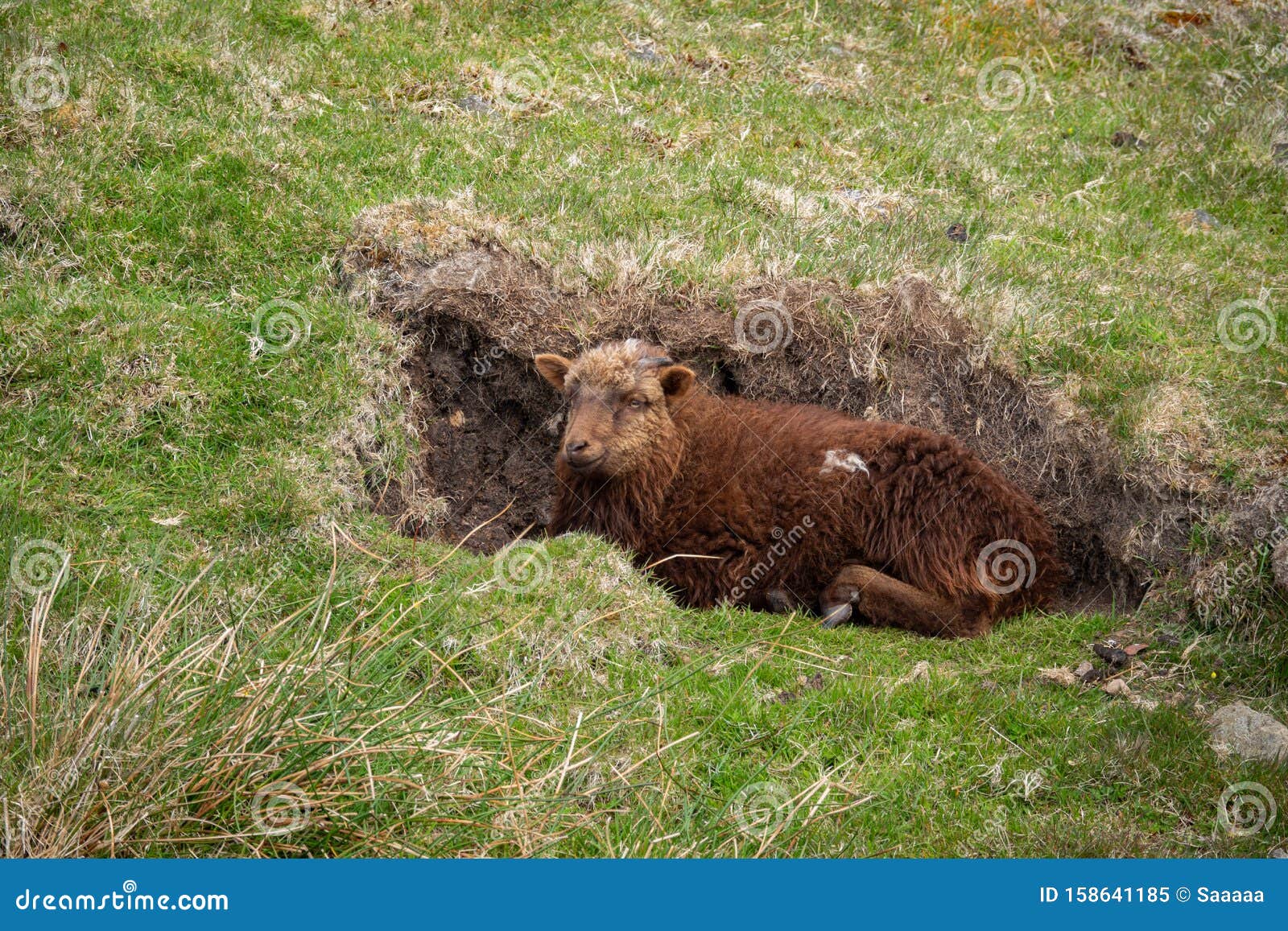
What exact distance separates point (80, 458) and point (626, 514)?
3319mm

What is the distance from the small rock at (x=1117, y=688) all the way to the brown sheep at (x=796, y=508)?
1067 mm

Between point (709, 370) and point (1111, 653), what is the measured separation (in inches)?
139

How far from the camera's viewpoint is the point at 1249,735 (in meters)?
6.02

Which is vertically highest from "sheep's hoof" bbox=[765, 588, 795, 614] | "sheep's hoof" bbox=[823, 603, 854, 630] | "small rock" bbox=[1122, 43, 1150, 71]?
"small rock" bbox=[1122, 43, 1150, 71]

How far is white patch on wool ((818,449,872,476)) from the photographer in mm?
7852

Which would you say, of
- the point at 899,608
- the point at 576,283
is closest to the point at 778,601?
the point at 899,608

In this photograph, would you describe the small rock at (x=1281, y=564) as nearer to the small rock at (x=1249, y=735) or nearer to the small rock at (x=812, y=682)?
the small rock at (x=1249, y=735)

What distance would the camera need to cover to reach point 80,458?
6832 millimetres

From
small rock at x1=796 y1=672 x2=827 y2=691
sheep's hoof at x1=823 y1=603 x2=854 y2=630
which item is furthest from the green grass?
sheep's hoof at x1=823 y1=603 x2=854 y2=630

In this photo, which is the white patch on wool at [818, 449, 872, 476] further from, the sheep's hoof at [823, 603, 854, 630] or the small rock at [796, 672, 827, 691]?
the small rock at [796, 672, 827, 691]

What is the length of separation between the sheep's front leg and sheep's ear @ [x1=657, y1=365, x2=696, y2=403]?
5.43ft

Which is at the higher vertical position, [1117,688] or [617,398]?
[617,398]

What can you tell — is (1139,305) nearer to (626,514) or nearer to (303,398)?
(626,514)

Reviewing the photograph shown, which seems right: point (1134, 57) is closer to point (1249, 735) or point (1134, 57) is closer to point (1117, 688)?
point (1117, 688)
